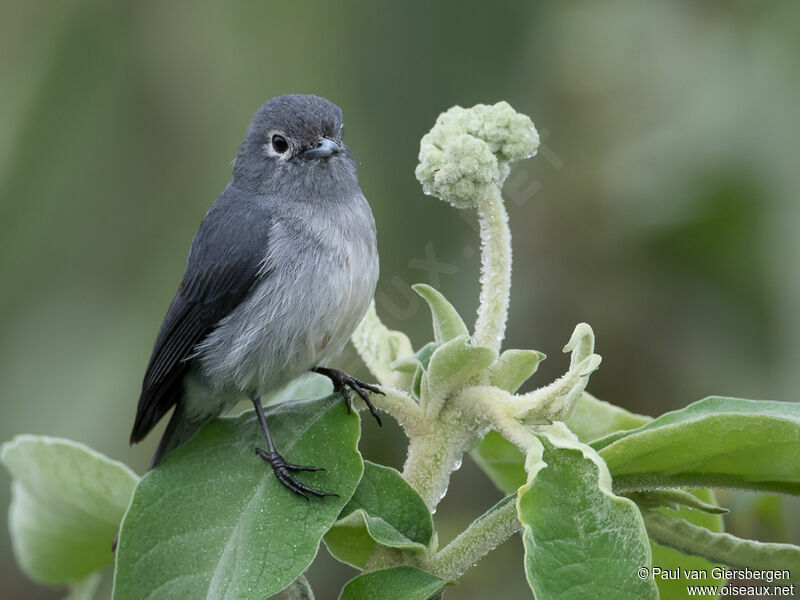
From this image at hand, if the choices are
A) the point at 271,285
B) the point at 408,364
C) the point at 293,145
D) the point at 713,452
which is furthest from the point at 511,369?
the point at 293,145

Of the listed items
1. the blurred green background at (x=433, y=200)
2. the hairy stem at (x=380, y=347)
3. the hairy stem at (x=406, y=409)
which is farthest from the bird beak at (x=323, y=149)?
the hairy stem at (x=406, y=409)

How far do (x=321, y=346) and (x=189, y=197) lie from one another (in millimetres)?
1608

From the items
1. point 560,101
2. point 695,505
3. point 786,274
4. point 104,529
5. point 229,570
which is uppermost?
point 560,101

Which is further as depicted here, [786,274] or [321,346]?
[786,274]

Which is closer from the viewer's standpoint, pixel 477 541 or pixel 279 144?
pixel 477 541

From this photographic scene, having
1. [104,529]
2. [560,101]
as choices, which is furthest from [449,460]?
[560,101]

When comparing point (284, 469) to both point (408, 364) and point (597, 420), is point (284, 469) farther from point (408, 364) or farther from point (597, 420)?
point (597, 420)

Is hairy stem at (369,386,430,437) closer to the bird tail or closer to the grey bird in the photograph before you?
the grey bird

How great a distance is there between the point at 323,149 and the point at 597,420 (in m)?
1.20

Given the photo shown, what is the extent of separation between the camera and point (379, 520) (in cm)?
156

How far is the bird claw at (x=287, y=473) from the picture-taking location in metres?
1.64

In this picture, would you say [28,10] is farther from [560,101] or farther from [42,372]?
[560,101]

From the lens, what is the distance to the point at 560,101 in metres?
3.71

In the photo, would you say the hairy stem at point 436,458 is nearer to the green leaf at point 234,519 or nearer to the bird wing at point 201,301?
the green leaf at point 234,519
